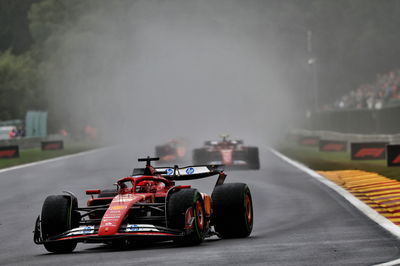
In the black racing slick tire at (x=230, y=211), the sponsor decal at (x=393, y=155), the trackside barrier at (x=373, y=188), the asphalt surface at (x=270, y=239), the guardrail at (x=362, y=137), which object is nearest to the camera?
the asphalt surface at (x=270, y=239)

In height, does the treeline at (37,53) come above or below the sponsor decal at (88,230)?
above

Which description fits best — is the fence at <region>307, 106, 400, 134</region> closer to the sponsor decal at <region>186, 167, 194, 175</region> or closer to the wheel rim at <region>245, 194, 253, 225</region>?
the sponsor decal at <region>186, 167, 194, 175</region>

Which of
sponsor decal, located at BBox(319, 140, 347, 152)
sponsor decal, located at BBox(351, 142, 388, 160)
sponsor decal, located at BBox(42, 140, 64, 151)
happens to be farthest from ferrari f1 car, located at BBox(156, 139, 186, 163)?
sponsor decal, located at BBox(42, 140, 64, 151)

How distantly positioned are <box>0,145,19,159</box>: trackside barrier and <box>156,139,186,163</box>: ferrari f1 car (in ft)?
31.7

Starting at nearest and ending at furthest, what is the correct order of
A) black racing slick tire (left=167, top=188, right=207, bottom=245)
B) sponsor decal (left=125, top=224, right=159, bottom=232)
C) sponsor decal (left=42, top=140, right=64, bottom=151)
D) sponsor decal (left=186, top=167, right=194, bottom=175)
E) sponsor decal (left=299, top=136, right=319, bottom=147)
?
sponsor decal (left=125, top=224, right=159, bottom=232) → black racing slick tire (left=167, top=188, right=207, bottom=245) → sponsor decal (left=186, top=167, right=194, bottom=175) → sponsor decal (left=299, top=136, right=319, bottom=147) → sponsor decal (left=42, top=140, right=64, bottom=151)

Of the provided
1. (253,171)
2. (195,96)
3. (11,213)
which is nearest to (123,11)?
(195,96)

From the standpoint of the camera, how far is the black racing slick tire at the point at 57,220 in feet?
35.0

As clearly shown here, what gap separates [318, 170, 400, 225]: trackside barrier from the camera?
1490cm

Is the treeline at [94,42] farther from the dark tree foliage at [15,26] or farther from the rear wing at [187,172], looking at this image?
the rear wing at [187,172]

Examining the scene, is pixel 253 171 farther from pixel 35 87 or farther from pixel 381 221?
pixel 35 87

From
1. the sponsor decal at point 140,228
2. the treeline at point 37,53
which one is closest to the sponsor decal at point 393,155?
the sponsor decal at point 140,228

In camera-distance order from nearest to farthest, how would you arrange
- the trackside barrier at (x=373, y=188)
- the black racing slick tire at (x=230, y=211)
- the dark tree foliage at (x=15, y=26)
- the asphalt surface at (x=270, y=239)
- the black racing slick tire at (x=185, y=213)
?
the asphalt surface at (x=270, y=239), the black racing slick tire at (x=185, y=213), the black racing slick tire at (x=230, y=211), the trackside barrier at (x=373, y=188), the dark tree foliage at (x=15, y=26)

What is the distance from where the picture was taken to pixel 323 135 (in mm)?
56031

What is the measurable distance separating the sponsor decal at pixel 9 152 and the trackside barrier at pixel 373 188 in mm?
19724
